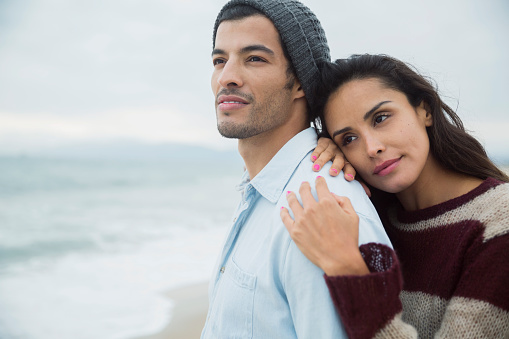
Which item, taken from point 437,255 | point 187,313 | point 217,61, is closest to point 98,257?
point 187,313

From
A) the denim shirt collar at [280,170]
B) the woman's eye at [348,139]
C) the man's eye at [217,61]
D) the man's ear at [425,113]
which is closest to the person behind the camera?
the denim shirt collar at [280,170]

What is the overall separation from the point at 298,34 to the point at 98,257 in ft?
29.1

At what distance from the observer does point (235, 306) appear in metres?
1.61

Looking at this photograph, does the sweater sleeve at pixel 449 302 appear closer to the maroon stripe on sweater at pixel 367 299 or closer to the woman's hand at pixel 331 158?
the maroon stripe on sweater at pixel 367 299

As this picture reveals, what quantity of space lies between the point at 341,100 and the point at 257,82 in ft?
1.49

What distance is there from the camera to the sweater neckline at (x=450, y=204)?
183 centimetres

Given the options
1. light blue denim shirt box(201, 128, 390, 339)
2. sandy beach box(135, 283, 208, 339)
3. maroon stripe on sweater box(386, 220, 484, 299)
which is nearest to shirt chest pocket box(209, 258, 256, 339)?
light blue denim shirt box(201, 128, 390, 339)

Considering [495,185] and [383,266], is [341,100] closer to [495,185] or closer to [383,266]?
[495,185]

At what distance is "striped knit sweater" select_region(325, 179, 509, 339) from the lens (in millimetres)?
1274

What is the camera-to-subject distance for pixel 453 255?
1.67 m

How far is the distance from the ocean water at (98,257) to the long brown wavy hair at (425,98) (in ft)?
15.2

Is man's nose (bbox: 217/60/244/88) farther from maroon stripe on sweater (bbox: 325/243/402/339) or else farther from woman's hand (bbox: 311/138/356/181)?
maroon stripe on sweater (bbox: 325/243/402/339)

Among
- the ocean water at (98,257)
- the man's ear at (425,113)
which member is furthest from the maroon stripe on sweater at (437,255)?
the ocean water at (98,257)

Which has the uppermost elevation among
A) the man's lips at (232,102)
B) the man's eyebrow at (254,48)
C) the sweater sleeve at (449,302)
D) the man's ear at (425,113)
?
the man's eyebrow at (254,48)
